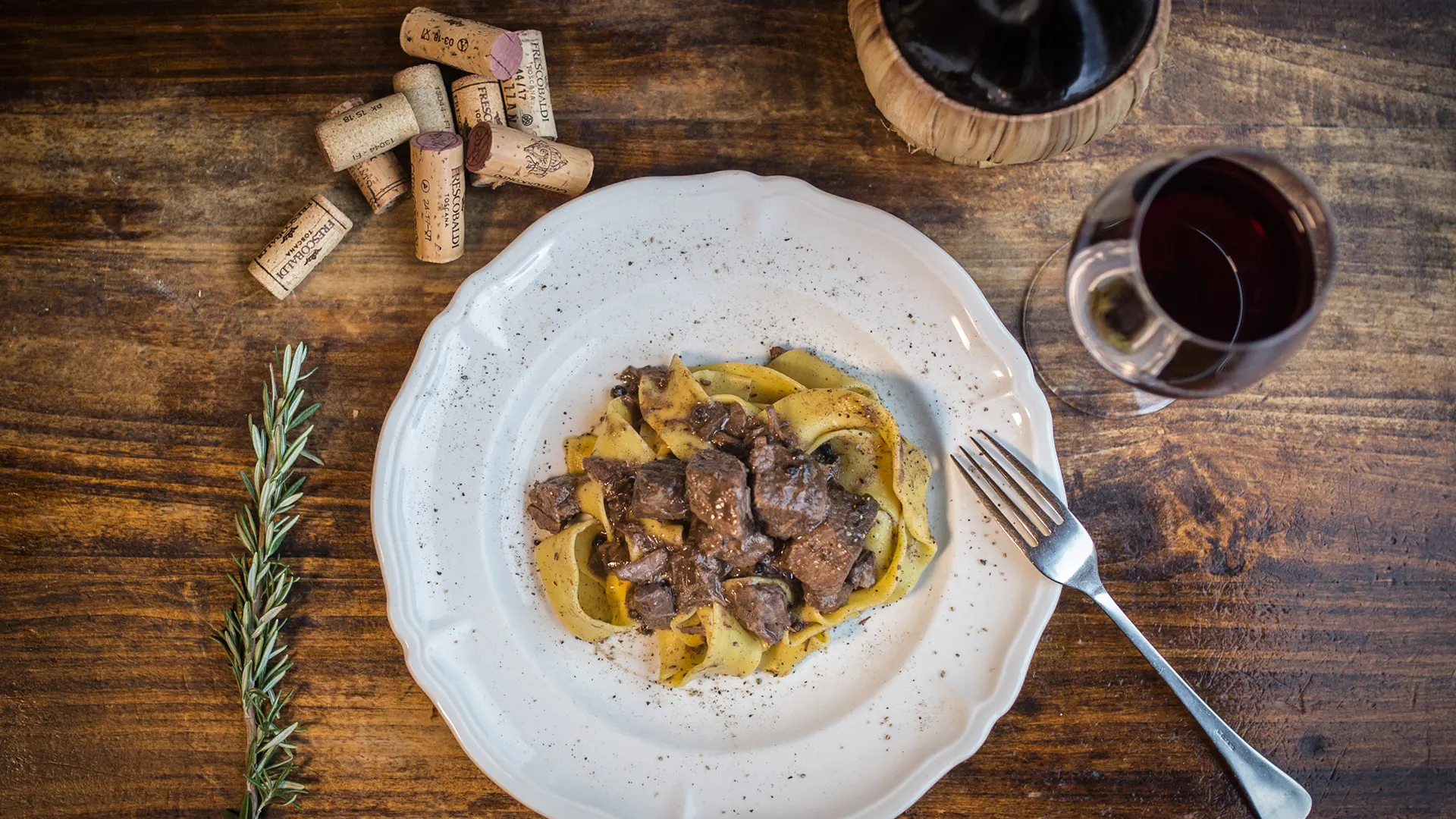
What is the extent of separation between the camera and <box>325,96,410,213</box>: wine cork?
10.5 feet

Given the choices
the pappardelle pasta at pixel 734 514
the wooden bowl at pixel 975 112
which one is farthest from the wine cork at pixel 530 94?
the wooden bowl at pixel 975 112

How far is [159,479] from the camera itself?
11.0 feet

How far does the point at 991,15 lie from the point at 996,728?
243cm

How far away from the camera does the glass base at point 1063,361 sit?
10.7 ft

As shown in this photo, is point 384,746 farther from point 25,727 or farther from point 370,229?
point 370,229

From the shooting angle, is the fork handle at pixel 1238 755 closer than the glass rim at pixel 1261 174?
No

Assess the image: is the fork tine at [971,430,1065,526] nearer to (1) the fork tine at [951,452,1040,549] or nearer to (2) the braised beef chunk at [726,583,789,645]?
(1) the fork tine at [951,452,1040,549]

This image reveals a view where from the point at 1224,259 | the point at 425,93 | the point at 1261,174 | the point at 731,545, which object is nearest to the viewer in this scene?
the point at 1261,174

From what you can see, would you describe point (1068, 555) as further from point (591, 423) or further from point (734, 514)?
point (591, 423)

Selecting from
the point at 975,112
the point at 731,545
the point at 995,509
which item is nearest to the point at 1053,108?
the point at 975,112

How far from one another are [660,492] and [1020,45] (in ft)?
5.66

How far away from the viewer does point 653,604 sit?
305 centimetres

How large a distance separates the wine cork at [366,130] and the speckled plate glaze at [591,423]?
Result: 583 mm

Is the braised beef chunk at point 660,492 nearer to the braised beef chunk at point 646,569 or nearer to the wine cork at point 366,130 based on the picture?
the braised beef chunk at point 646,569
